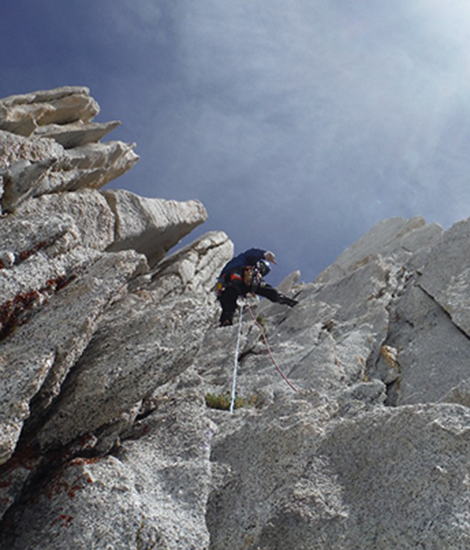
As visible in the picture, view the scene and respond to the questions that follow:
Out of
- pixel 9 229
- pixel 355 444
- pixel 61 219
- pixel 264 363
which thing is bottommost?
pixel 355 444

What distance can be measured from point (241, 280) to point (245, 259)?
3.65ft

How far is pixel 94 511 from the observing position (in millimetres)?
6531

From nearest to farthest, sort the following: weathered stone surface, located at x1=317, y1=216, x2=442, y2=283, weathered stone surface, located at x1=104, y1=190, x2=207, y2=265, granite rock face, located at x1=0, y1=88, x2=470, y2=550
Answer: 1. granite rock face, located at x1=0, y1=88, x2=470, y2=550
2. weathered stone surface, located at x1=104, y1=190, x2=207, y2=265
3. weathered stone surface, located at x1=317, y1=216, x2=442, y2=283

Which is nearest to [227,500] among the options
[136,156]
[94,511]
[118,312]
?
[94,511]

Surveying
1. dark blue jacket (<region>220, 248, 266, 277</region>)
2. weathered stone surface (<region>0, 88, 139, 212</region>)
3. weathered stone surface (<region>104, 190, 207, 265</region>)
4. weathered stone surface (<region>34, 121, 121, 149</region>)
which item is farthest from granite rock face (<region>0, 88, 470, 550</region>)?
dark blue jacket (<region>220, 248, 266, 277</region>)

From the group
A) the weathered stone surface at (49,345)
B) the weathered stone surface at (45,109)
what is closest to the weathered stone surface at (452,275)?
the weathered stone surface at (49,345)

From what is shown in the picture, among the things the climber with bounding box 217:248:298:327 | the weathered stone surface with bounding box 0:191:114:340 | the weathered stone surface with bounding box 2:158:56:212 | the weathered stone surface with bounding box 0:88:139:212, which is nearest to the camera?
the weathered stone surface with bounding box 0:191:114:340

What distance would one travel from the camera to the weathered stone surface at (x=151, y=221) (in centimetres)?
2052

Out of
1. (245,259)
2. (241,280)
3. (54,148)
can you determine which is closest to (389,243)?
(245,259)

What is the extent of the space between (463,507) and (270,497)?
2.64m

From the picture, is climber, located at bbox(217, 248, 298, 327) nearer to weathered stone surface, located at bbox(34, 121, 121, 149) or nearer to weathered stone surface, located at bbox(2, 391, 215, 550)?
weathered stone surface, located at bbox(34, 121, 121, 149)

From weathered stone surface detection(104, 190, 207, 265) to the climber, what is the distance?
133 inches

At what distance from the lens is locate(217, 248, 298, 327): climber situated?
78.7 feet

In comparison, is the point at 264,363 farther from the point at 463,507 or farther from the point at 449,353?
the point at 463,507
